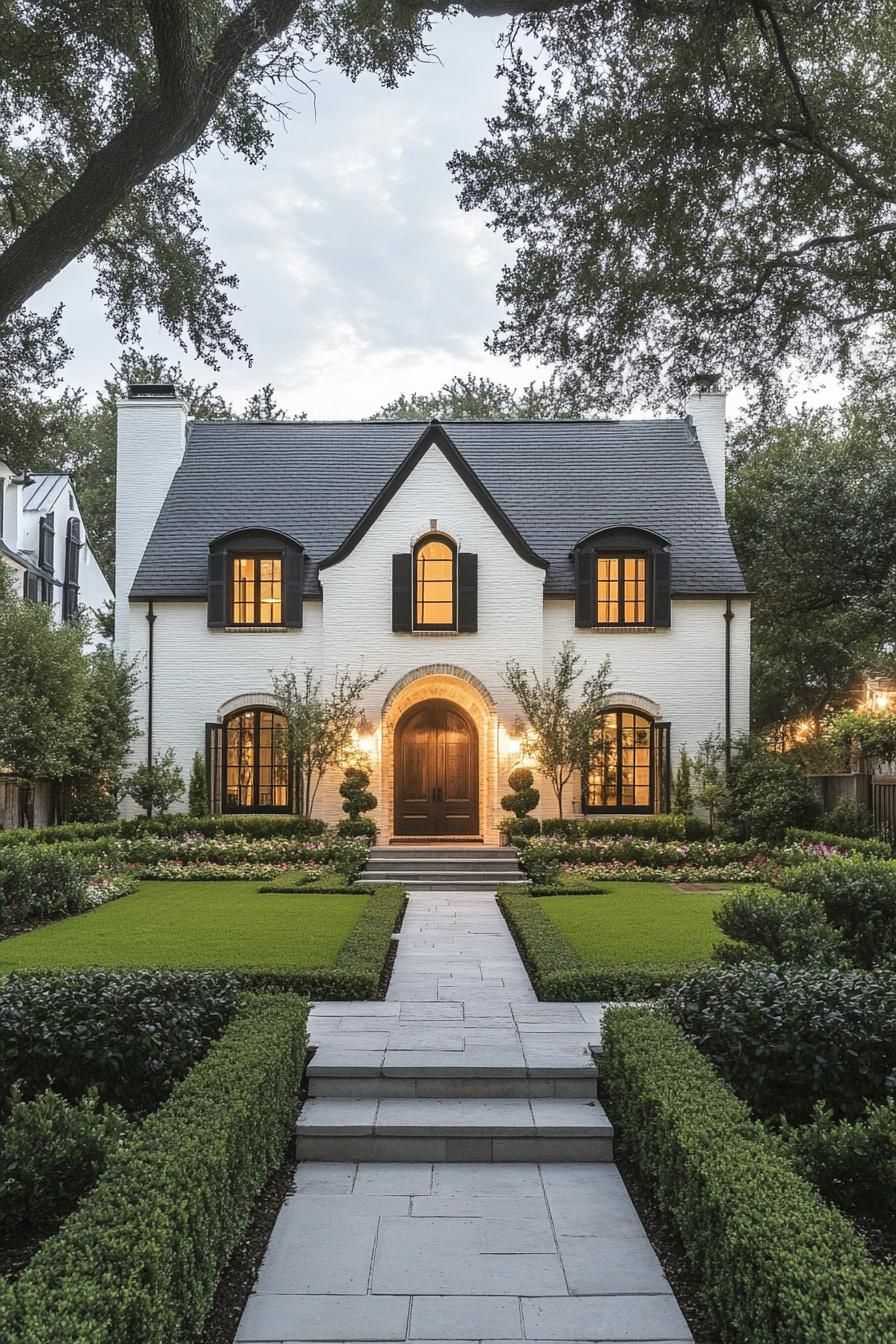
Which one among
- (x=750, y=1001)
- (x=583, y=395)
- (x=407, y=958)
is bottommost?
(x=407, y=958)

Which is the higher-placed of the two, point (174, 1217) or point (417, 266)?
point (417, 266)

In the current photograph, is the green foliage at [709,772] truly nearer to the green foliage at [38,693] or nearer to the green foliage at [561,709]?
the green foliage at [561,709]

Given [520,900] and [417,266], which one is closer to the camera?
[520,900]

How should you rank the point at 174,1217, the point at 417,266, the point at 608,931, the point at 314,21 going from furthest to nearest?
1. the point at 417,266
2. the point at 608,931
3. the point at 314,21
4. the point at 174,1217

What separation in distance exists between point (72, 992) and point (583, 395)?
607cm

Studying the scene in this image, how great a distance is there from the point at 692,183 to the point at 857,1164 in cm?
661

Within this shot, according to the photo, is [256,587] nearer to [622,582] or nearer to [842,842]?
[622,582]

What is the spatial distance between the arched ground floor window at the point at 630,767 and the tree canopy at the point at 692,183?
12.8m

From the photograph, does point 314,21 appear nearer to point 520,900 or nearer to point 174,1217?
point 174,1217

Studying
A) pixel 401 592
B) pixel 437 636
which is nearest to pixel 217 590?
pixel 401 592

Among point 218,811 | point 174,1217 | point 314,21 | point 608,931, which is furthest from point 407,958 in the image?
point 218,811

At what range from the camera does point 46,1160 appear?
5016 mm

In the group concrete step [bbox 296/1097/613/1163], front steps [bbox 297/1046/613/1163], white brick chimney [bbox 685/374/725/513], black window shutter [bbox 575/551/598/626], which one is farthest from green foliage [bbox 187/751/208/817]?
concrete step [bbox 296/1097/613/1163]

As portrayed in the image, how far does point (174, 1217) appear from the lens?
3926mm
